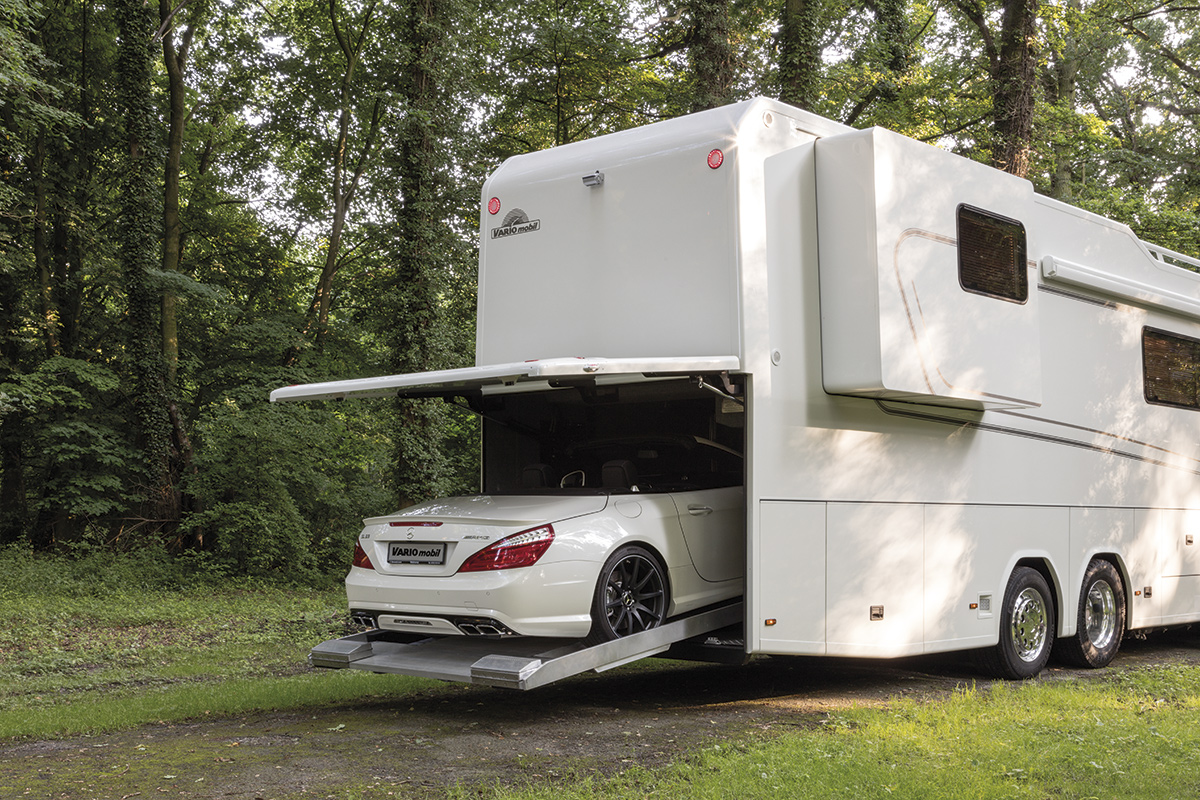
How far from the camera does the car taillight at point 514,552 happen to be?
607 centimetres

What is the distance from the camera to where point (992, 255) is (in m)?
8.02

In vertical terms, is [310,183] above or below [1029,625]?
above

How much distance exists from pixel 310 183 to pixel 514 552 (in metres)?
19.4

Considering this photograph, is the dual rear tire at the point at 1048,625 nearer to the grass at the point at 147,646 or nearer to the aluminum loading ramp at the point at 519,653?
the aluminum loading ramp at the point at 519,653

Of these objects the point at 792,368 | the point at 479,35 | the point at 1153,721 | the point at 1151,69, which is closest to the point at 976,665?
the point at 1153,721

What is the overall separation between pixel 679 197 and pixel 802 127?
1068mm

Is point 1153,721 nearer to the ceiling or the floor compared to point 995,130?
nearer to the floor

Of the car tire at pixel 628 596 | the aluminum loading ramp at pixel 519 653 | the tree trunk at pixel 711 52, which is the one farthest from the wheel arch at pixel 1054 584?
the tree trunk at pixel 711 52

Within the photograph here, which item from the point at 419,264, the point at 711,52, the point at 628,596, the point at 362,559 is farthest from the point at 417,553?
the point at 711,52

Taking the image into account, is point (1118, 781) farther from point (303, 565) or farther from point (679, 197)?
point (303, 565)

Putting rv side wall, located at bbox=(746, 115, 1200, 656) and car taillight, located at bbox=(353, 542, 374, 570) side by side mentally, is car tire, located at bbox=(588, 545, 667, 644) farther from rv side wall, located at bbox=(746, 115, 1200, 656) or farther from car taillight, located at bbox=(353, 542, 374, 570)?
car taillight, located at bbox=(353, 542, 374, 570)

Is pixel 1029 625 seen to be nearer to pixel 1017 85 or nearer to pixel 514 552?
pixel 514 552

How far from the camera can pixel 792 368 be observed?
277 inches

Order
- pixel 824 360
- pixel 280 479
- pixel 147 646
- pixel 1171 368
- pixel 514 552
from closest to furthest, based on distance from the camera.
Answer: pixel 514 552 < pixel 824 360 < pixel 1171 368 < pixel 147 646 < pixel 280 479
